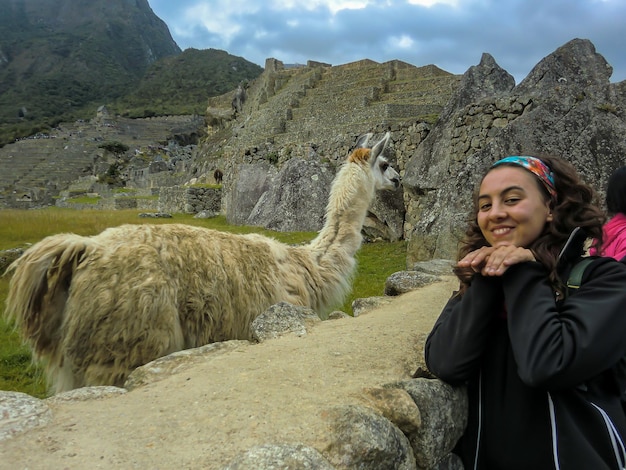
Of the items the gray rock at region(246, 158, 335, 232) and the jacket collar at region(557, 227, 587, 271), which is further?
the gray rock at region(246, 158, 335, 232)

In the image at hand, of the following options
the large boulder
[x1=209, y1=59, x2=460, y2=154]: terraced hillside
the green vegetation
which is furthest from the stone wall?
the large boulder

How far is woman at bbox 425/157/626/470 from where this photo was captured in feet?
4.37

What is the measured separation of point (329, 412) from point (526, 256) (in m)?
0.86

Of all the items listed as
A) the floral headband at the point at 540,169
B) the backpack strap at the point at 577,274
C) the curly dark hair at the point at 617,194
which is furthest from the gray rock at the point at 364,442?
the curly dark hair at the point at 617,194

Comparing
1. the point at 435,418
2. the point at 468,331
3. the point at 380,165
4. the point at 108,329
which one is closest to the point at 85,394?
the point at 108,329

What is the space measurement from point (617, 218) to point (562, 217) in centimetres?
160

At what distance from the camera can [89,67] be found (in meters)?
111

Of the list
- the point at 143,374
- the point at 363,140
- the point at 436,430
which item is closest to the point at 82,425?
the point at 143,374

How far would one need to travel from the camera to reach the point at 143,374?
200cm

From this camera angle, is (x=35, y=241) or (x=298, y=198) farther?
(x=298, y=198)

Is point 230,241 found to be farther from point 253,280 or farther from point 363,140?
point 363,140

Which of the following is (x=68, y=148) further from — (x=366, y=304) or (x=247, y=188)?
(x=366, y=304)

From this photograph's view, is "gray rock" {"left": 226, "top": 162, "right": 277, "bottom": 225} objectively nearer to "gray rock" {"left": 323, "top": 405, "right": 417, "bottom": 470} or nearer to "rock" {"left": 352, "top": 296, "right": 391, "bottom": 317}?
"rock" {"left": 352, "top": 296, "right": 391, "bottom": 317}

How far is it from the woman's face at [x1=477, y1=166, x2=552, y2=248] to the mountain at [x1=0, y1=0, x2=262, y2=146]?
7005 centimetres
